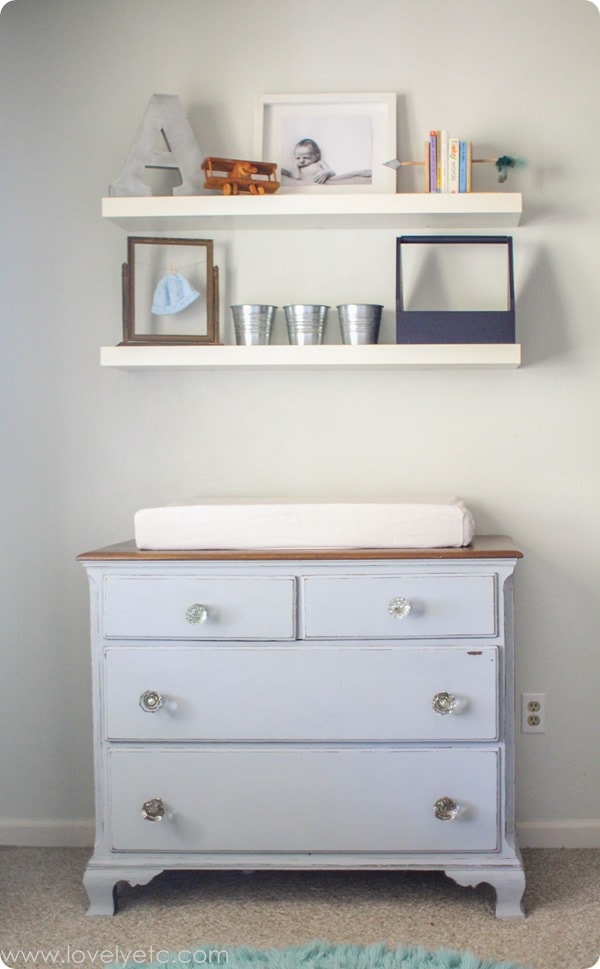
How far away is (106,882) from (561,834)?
1.23 m

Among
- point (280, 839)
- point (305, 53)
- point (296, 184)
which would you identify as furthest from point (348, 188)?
point (280, 839)

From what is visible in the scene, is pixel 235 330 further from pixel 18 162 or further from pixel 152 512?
pixel 18 162

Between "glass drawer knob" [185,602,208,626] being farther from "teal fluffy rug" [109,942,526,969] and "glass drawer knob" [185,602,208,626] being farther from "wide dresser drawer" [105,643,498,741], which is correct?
"teal fluffy rug" [109,942,526,969]

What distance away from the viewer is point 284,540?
2.29 meters

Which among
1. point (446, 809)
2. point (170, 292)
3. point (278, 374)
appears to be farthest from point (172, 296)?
point (446, 809)

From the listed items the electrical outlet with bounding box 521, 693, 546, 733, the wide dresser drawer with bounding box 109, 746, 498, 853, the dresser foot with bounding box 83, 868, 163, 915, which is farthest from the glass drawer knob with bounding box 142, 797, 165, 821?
the electrical outlet with bounding box 521, 693, 546, 733

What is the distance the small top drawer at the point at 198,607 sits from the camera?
226 cm

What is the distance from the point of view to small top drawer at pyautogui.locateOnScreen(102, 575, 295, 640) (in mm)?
2256

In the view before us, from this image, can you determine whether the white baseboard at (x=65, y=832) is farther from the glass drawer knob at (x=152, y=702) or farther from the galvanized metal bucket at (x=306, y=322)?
the galvanized metal bucket at (x=306, y=322)

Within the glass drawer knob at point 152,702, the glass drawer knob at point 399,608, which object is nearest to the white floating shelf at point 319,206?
the glass drawer knob at point 399,608

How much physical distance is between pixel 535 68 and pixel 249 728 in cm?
187

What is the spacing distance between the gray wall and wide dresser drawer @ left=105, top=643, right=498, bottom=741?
1.76ft

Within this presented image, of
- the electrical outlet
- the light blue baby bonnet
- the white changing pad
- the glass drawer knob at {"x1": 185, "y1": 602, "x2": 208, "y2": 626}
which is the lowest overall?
the electrical outlet

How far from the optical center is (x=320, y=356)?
99.8 inches
